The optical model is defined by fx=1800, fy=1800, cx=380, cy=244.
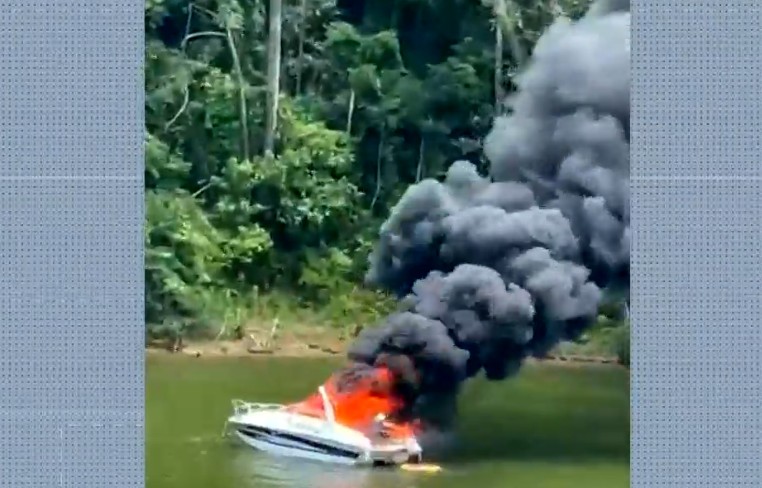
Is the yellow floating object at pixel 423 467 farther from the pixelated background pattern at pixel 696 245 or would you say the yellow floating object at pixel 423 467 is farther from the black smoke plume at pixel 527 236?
the pixelated background pattern at pixel 696 245

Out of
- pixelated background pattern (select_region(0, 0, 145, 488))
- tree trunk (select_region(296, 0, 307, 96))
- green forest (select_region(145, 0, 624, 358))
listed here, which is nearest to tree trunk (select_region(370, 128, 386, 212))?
green forest (select_region(145, 0, 624, 358))

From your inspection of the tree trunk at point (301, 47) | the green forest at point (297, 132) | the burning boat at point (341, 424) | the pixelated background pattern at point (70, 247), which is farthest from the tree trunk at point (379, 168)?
the pixelated background pattern at point (70, 247)

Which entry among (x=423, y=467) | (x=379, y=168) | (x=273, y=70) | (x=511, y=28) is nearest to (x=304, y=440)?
(x=423, y=467)

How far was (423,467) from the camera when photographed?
2.83 metres

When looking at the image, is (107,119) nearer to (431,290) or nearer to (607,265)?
(431,290)

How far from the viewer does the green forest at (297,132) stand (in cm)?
287

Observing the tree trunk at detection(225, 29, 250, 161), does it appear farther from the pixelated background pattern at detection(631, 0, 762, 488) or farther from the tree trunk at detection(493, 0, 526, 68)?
the pixelated background pattern at detection(631, 0, 762, 488)

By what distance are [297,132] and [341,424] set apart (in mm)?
472

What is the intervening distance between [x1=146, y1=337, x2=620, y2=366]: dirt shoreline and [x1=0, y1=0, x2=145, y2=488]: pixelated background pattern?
0.07 metres

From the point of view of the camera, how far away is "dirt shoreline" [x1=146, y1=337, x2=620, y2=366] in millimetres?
2857

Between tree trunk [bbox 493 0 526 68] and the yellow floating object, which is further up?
tree trunk [bbox 493 0 526 68]

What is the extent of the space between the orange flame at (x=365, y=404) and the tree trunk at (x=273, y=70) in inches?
15.5

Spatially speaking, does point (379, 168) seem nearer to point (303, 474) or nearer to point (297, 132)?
point (297, 132)

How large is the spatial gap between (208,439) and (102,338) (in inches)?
9.1
